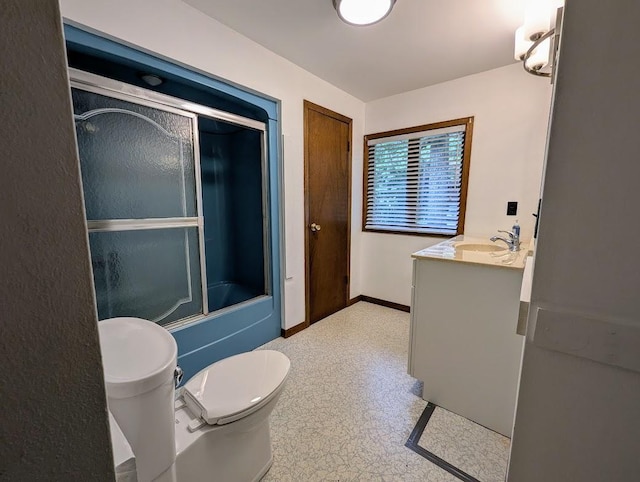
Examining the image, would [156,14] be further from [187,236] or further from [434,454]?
[434,454]

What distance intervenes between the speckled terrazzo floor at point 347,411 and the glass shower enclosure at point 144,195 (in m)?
0.90

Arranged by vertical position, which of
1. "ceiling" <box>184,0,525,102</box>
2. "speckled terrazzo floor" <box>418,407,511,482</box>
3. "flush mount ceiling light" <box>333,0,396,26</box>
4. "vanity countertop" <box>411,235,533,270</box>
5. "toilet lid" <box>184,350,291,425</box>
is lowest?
"speckled terrazzo floor" <box>418,407,511,482</box>

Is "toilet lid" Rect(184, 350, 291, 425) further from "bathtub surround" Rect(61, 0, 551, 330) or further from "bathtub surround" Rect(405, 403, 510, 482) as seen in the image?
"bathtub surround" Rect(61, 0, 551, 330)

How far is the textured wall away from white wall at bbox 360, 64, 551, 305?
2.82 metres

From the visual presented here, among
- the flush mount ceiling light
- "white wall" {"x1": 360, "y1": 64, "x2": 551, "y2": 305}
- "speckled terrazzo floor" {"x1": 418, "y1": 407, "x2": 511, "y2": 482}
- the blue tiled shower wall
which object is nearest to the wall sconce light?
the flush mount ceiling light

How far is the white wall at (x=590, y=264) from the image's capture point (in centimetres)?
55

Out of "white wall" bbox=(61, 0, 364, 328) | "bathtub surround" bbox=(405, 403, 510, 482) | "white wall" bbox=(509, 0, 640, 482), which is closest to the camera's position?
"white wall" bbox=(509, 0, 640, 482)

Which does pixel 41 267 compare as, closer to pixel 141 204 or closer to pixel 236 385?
pixel 236 385

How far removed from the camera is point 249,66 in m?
1.97

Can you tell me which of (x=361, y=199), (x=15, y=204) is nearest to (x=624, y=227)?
(x=15, y=204)

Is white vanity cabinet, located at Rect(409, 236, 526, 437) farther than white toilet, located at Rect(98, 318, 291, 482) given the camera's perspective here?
Yes

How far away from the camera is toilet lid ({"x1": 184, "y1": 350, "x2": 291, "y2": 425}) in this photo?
3.44ft

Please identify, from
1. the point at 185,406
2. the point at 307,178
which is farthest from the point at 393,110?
the point at 185,406

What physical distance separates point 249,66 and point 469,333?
2.26 metres
